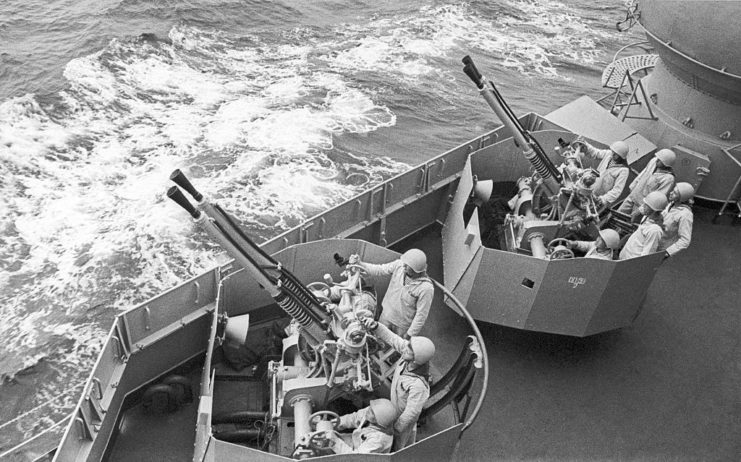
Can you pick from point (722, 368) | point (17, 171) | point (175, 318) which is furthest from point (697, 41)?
point (17, 171)

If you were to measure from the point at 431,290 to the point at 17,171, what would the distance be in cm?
1214

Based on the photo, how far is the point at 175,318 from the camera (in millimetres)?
6527

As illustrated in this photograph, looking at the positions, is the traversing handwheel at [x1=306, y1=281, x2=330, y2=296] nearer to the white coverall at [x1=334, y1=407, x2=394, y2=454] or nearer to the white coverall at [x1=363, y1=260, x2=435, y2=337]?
the white coverall at [x1=363, y1=260, x2=435, y2=337]

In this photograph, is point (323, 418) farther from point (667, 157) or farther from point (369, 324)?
point (667, 157)

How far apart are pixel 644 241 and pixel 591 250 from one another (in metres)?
0.63

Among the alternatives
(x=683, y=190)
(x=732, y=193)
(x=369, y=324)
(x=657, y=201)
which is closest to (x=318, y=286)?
(x=369, y=324)

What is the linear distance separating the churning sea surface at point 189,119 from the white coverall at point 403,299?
21.0 ft

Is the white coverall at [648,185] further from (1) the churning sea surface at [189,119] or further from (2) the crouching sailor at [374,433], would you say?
(1) the churning sea surface at [189,119]

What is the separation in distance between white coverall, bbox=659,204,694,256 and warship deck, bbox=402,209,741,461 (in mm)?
1205

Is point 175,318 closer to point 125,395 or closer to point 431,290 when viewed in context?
point 125,395

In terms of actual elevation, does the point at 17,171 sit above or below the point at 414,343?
below

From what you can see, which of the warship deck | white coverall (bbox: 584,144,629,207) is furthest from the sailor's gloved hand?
white coverall (bbox: 584,144,629,207)

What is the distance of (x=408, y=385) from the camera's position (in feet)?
17.8

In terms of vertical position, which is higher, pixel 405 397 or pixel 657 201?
pixel 657 201
